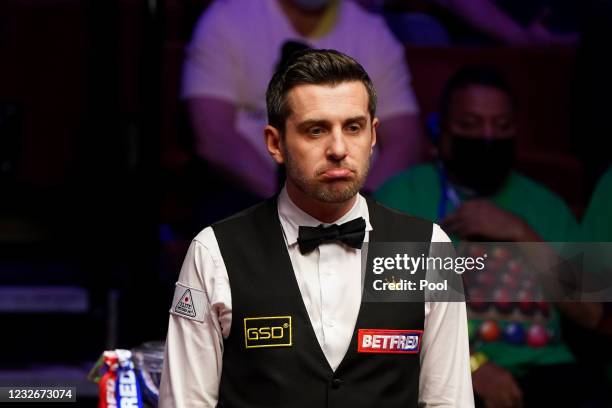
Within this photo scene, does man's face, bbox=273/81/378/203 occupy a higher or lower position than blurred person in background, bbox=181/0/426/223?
lower

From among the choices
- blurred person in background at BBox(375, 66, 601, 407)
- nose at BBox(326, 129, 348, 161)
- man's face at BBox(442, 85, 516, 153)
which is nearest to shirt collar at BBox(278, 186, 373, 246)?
nose at BBox(326, 129, 348, 161)

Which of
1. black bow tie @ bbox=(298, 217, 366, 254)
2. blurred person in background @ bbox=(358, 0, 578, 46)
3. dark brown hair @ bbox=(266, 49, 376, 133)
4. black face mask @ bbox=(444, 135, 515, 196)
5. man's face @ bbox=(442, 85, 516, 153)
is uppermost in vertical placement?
blurred person in background @ bbox=(358, 0, 578, 46)

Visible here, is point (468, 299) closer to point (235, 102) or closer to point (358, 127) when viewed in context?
point (235, 102)

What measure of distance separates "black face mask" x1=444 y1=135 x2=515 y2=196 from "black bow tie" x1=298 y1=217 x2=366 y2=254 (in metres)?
1.76

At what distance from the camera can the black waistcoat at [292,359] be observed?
7.07 ft

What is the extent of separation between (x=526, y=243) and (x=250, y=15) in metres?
1.41

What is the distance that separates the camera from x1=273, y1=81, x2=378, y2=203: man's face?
215cm

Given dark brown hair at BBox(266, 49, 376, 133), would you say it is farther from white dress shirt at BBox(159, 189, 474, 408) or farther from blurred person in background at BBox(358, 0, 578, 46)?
blurred person in background at BBox(358, 0, 578, 46)

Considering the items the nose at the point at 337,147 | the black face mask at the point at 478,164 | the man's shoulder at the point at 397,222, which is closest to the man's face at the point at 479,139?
the black face mask at the point at 478,164

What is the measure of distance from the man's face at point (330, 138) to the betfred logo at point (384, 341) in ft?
0.94

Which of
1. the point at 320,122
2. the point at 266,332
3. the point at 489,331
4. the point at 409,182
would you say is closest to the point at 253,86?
the point at 409,182

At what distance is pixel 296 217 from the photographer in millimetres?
2299

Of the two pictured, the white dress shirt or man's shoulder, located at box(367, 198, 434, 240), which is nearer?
the white dress shirt

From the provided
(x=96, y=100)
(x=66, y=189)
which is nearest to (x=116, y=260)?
(x=66, y=189)
